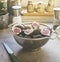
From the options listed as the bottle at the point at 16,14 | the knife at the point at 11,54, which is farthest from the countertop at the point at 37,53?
the bottle at the point at 16,14

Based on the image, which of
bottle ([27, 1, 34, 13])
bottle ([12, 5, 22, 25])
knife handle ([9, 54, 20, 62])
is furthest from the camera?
bottle ([27, 1, 34, 13])

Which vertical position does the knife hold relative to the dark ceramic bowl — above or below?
below

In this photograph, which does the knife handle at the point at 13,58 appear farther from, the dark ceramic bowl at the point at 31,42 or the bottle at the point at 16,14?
the bottle at the point at 16,14

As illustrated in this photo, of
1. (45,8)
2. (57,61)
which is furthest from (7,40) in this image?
(45,8)

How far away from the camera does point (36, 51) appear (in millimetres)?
1001

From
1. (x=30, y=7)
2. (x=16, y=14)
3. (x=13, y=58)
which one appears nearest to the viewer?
(x=13, y=58)

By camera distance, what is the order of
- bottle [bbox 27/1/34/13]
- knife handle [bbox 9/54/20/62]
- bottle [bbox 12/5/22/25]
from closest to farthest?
knife handle [bbox 9/54/20/62]
bottle [bbox 12/5/22/25]
bottle [bbox 27/1/34/13]

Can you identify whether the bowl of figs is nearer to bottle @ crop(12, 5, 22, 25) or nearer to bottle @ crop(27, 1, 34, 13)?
bottle @ crop(12, 5, 22, 25)

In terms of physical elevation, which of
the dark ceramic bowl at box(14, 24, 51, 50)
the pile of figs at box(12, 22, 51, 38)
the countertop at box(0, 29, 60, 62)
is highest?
the pile of figs at box(12, 22, 51, 38)

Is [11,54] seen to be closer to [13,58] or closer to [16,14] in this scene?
[13,58]

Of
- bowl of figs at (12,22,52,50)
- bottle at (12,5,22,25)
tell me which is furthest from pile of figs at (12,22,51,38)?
bottle at (12,5,22,25)

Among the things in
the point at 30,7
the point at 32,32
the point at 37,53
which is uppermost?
the point at 30,7

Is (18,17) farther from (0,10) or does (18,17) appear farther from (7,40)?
(7,40)

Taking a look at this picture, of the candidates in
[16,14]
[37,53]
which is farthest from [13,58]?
[16,14]
